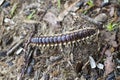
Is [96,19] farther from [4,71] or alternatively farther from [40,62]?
[4,71]

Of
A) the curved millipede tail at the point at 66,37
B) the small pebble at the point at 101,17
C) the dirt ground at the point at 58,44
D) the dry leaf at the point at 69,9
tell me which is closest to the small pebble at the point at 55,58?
the dirt ground at the point at 58,44

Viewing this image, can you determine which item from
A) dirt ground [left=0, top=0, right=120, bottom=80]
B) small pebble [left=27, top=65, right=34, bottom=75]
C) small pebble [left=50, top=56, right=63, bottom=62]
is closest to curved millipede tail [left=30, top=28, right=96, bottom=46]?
dirt ground [left=0, top=0, right=120, bottom=80]

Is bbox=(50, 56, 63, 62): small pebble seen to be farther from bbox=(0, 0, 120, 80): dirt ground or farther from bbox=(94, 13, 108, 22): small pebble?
bbox=(94, 13, 108, 22): small pebble

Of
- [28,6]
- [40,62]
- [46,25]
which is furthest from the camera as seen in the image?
[28,6]

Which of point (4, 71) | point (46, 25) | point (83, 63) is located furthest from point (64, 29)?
point (4, 71)

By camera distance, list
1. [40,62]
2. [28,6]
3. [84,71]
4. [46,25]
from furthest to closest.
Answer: [28,6]
[46,25]
[40,62]
[84,71]

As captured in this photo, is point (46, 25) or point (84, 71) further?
point (46, 25)
